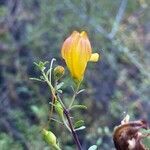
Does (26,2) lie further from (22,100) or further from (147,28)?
(147,28)

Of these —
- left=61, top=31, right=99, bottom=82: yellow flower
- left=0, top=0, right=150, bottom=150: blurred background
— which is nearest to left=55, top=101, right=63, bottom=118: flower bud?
left=61, top=31, right=99, bottom=82: yellow flower

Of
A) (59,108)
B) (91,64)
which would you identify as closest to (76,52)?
(59,108)

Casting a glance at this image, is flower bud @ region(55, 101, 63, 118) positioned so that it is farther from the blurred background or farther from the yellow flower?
the blurred background

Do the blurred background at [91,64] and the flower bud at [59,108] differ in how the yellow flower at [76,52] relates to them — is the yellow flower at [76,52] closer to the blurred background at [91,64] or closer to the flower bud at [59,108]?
the flower bud at [59,108]

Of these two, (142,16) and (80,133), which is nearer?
(80,133)

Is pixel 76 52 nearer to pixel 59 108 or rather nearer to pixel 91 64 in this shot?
pixel 59 108

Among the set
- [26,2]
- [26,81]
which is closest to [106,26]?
[26,2]

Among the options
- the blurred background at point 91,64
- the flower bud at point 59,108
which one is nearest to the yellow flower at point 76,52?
the flower bud at point 59,108

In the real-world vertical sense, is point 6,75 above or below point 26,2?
below

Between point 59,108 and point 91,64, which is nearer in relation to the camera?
point 59,108
